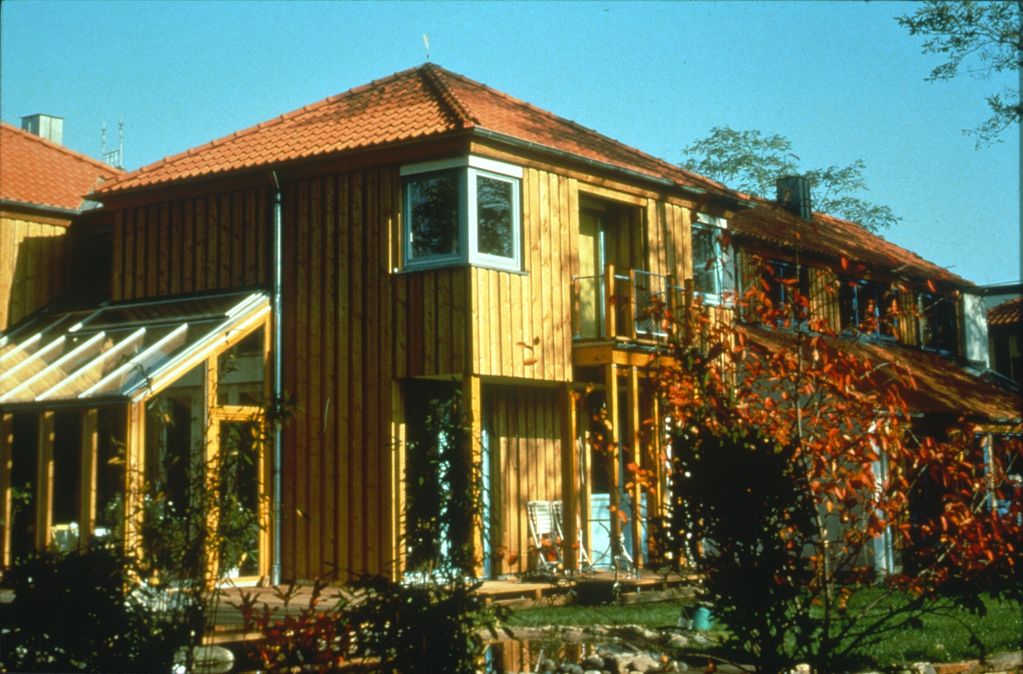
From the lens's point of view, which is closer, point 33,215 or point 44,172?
point 33,215

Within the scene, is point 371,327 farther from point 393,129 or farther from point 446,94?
point 446,94

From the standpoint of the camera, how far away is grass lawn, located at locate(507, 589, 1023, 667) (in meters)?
10.3

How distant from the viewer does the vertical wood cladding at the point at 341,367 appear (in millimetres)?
15586

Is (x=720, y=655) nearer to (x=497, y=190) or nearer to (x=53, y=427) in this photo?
(x=497, y=190)

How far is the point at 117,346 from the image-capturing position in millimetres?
16031

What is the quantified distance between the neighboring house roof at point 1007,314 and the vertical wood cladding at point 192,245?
22141mm

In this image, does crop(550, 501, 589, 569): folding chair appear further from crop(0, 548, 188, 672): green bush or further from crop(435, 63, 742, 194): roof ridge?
crop(0, 548, 188, 672): green bush

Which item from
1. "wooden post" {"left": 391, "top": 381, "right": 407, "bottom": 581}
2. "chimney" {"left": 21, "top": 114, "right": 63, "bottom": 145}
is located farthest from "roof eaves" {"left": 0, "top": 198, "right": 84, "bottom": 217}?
"wooden post" {"left": 391, "top": 381, "right": 407, "bottom": 581}

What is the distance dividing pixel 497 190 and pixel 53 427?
6498mm

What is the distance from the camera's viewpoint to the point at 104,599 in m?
5.88

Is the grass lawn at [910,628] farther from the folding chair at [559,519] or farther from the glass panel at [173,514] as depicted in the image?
the glass panel at [173,514]

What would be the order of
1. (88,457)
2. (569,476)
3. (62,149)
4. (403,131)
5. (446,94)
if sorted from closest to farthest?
(88,457)
(403,131)
(569,476)
(446,94)
(62,149)

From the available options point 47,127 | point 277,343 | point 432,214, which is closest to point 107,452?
point 277,343

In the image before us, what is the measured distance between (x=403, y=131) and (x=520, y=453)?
491 cm
